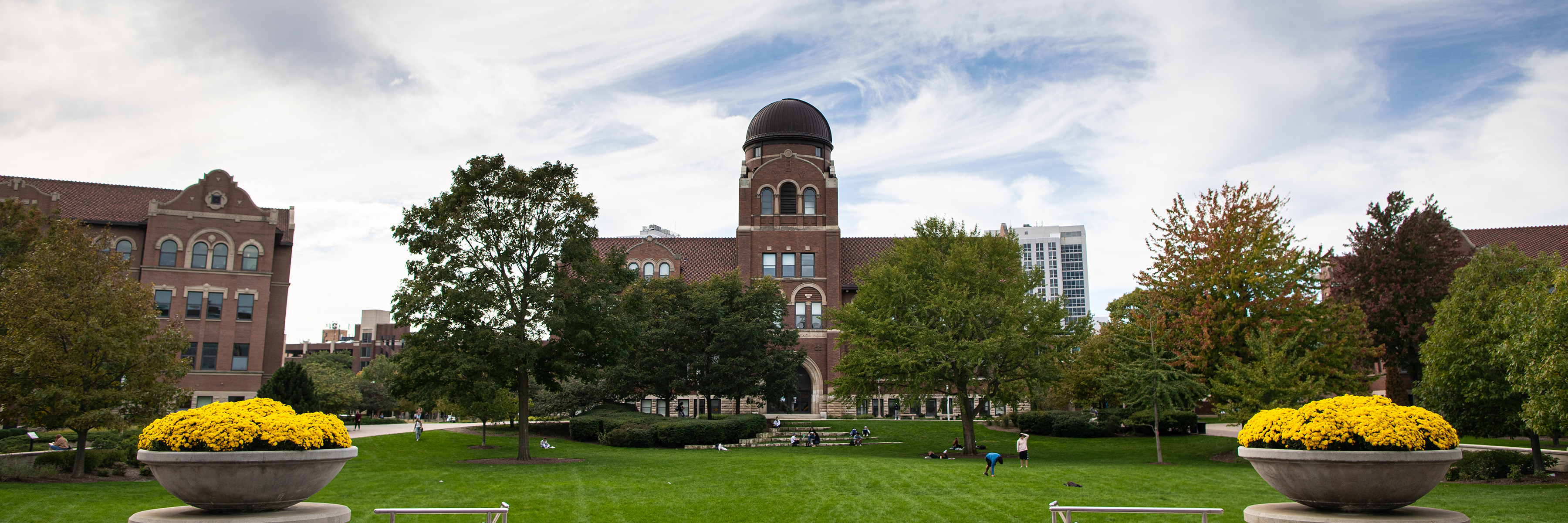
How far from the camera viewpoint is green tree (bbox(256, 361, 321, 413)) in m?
38.4

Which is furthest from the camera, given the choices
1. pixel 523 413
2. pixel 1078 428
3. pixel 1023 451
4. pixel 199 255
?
pixel 199 255

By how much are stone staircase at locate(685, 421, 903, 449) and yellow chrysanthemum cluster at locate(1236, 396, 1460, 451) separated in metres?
30.2

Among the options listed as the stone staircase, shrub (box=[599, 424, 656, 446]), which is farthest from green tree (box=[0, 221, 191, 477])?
the stone staircase

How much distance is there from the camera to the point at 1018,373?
3453 centimetres

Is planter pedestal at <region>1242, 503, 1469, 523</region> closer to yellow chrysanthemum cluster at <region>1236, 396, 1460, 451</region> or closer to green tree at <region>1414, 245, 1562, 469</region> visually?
yellow chrysanthemum cluster at <region>1236, 396, 1460, 451</region>

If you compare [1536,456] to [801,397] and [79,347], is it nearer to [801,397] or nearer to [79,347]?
[79,347]

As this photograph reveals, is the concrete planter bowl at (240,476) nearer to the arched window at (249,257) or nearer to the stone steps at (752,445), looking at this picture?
the stone steps at (752,445)

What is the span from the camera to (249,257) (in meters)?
49.6

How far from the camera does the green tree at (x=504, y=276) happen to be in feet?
94.3

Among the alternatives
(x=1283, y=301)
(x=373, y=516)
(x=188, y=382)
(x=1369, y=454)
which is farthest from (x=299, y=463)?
(x=188, y=382)

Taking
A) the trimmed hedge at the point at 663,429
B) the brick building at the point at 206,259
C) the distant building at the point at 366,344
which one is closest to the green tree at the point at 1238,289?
the trimmed hedge at the point at 663,429

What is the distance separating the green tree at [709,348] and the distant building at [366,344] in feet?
292

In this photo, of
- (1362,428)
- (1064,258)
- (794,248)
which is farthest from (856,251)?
(1064,258)

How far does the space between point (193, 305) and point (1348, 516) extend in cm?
5406
